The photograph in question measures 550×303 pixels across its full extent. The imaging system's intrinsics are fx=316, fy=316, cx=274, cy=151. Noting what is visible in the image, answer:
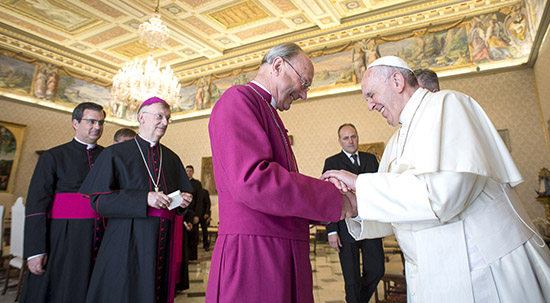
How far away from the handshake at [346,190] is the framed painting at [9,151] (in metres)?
13.1

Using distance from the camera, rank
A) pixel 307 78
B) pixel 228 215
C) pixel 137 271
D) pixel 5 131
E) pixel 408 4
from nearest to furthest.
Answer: pixel 228 215 → pixel 307 78 → pixel 137 271 → pixel 408 4 → pixel 5 131

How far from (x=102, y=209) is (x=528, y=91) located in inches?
392

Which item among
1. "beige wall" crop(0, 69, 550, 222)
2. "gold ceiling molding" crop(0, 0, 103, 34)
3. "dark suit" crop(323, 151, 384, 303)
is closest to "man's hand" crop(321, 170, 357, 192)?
"dark suit" crop(323, 151, 384, 303)

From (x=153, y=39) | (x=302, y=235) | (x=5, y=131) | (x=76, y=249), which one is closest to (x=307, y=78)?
(x=302, y=235)

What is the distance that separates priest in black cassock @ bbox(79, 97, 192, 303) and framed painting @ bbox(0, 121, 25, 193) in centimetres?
1125

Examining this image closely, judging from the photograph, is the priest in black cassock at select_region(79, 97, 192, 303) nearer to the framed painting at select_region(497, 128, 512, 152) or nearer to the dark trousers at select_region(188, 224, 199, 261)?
the dark trousers at select_region(188, 224, 199, 261)

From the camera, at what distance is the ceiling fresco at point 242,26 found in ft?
29.0

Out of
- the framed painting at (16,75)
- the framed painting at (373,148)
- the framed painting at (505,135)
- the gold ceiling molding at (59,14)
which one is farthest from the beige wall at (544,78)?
the framed painting at (16,75)

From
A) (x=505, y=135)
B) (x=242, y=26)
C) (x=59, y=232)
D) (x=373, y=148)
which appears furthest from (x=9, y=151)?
(x=505, y=135)

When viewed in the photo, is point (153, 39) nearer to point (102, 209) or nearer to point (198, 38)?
point (198, 38)

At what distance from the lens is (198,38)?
10.9 meters

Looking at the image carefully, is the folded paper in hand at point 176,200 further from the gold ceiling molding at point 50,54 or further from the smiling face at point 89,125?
the gold ceiling molding at point 50,54

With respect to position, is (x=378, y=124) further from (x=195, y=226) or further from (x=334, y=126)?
(x=195, y=226)

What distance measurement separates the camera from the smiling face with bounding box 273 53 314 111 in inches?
64.0
